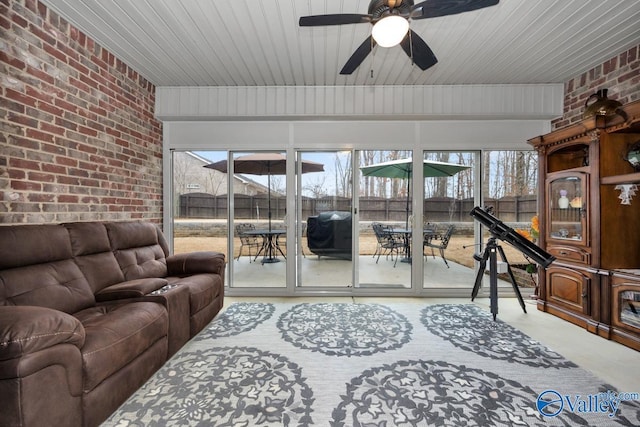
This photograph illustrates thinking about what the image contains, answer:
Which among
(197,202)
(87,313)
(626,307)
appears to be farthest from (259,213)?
(626,307)

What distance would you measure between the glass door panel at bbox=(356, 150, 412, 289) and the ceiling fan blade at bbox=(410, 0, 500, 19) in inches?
90.0

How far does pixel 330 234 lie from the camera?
4.20 meters

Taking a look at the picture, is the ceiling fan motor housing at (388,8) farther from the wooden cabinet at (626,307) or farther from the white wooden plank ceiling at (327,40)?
the wooden cabinet at (626,307)

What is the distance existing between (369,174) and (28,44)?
3641 mm

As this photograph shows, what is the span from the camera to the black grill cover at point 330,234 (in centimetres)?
416

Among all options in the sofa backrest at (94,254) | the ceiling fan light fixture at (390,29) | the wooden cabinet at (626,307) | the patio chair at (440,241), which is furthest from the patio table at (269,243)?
the wooden cabinet at (626,307)

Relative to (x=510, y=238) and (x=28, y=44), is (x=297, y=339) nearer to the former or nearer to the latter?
(x=510, y=238)

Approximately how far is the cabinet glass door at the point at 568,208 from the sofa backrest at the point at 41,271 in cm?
466

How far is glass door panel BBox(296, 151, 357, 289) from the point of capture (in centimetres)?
412

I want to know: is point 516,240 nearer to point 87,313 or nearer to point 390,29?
point 390,29

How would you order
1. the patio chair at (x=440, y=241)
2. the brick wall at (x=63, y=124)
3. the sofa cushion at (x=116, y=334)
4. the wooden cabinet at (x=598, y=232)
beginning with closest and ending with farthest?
the sofa cushion at (x=116, y=334) → the brick wall at (x=63, y=124) → the wooden cabinet at (x=598, y=232) → the patio chair at (x=440, y=241)

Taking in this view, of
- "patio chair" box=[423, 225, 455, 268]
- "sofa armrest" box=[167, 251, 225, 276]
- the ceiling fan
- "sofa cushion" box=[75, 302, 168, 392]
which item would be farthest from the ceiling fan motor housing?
"patio chair" box=[423, 225, 455, 268]

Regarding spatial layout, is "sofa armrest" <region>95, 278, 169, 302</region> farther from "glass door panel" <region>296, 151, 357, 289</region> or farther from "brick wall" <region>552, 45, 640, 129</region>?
"brick wall" <region>552, 45, 640, 129</region>

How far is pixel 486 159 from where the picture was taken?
4.04 metres
